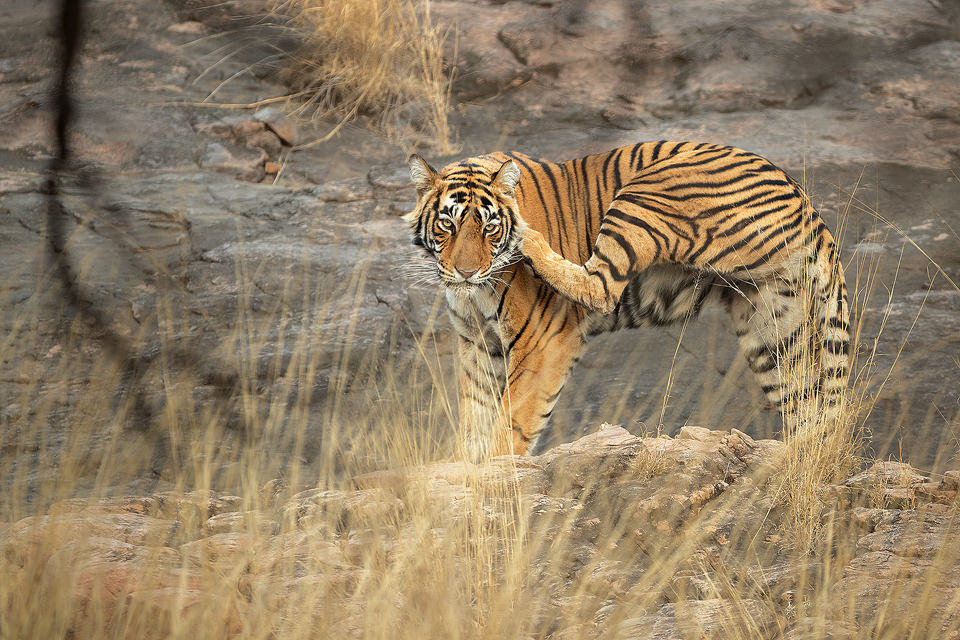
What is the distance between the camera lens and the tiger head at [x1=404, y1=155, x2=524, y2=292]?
13.2ft

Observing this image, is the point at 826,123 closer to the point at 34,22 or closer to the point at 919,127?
the point at 919,127

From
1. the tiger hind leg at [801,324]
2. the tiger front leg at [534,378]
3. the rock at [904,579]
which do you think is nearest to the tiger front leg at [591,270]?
the tiger front leg at [534,378]

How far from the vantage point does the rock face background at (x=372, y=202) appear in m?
4.76

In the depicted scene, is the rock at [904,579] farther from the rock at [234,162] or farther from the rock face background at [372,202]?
the rock at [234,162]

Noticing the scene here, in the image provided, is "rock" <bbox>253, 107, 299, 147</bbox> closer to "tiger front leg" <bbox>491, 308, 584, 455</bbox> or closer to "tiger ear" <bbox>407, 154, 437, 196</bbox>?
"tiger ear" <bbox>407, 154, 437, 196</bbox>

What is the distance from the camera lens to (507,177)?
418 centimetres

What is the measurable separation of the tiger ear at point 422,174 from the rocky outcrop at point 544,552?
→ 1353 mm

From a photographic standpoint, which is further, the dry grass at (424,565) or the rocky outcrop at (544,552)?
the rocky outcrop at (544,552)

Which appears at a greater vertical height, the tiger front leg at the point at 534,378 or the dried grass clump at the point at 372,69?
the dried grass clump at the point at 372,69

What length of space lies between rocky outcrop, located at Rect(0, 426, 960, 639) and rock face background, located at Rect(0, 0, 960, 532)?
14.3 inches

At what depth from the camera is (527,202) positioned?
14.5 feet

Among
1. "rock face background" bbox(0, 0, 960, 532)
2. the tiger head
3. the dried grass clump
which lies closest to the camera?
the tiger head

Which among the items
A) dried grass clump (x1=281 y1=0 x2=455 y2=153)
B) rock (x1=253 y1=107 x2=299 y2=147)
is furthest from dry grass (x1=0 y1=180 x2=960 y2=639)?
dried grass clump (x1=281 y1=0 x2=455 y2=153)

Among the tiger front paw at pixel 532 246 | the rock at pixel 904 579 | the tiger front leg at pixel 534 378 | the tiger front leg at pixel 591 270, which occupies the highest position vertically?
the tiger front paw at pixel 532 246
